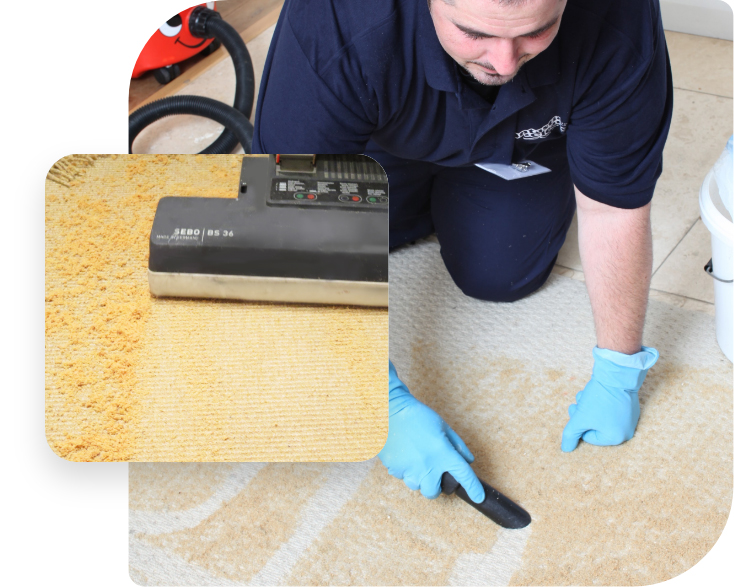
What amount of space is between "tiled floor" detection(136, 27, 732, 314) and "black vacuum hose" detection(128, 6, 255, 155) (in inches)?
0.7

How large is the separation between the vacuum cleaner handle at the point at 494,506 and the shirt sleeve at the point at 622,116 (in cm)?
38

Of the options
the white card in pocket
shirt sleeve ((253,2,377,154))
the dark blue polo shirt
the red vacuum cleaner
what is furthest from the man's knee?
the red vacuum cleaner

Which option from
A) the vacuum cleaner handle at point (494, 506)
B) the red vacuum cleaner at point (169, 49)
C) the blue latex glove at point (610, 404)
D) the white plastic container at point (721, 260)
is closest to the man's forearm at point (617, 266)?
the blue latex glove at point (610, 404)

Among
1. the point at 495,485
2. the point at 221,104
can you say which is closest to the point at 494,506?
the point at 495,485

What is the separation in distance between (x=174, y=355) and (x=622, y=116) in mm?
542

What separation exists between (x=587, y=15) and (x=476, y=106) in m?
0.15

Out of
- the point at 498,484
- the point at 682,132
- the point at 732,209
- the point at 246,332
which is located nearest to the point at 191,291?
the point at 246,332

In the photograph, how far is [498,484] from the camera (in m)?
0.79

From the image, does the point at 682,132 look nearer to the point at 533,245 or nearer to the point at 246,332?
the point at 533,245

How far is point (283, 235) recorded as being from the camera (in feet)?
1.55

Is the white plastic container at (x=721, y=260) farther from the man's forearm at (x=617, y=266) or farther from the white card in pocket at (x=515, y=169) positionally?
the white card in pocket at (x=515, y=169)

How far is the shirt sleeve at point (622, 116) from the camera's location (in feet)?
2.21

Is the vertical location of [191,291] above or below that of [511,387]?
above

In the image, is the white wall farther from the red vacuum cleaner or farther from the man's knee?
the red vacuum cleaner
